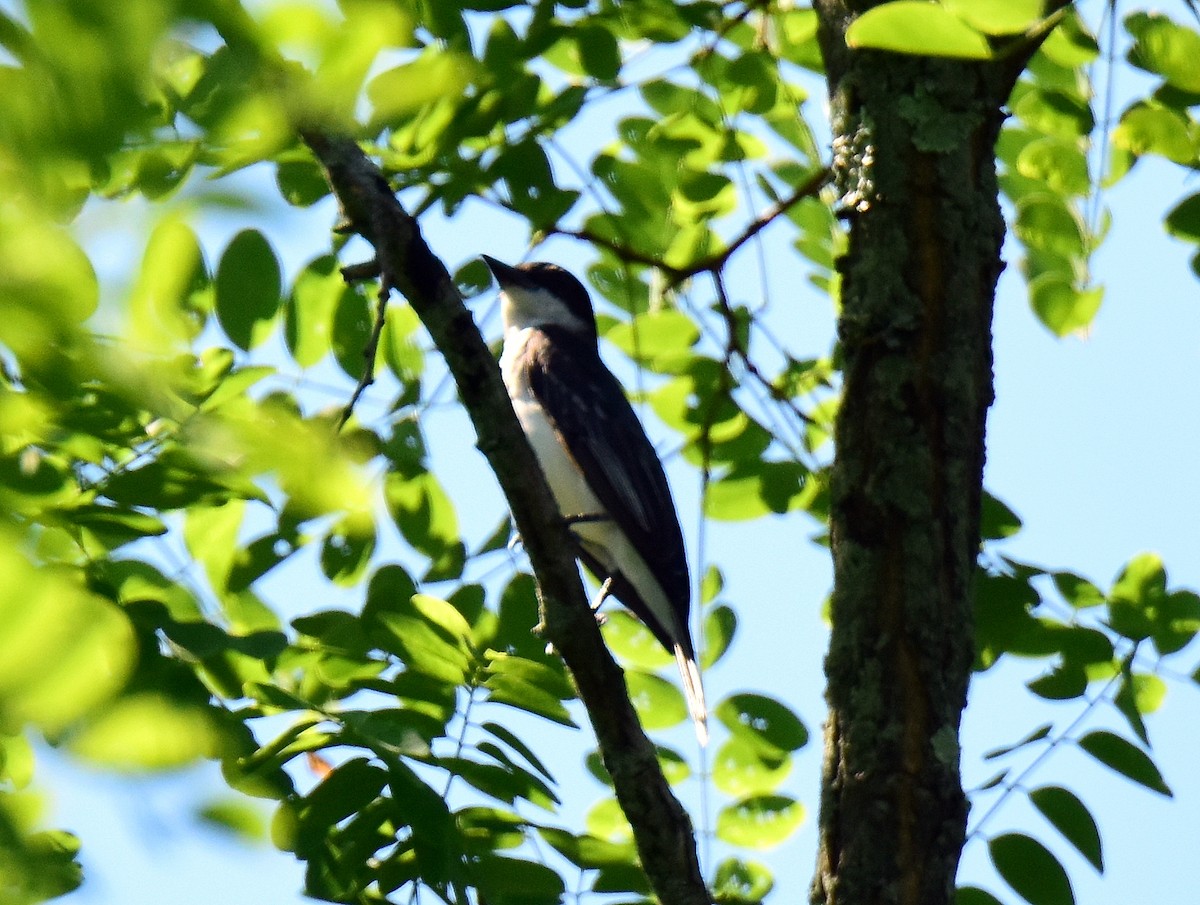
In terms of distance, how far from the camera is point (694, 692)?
4191 millimetres

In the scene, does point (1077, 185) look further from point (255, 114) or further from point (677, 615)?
point (255, 114)

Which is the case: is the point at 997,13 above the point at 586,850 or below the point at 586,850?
above

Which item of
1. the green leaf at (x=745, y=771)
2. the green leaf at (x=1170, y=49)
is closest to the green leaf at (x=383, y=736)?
the green leaf at (x=745, y=771)

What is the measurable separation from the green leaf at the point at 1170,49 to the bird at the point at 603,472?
2.53 meters

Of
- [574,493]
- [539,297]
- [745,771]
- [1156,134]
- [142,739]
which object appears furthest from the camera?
[539,297]

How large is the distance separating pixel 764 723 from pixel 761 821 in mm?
264

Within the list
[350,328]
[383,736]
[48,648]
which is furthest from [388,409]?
[48,648]

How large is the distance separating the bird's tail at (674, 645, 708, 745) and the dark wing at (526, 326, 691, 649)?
0.72 m

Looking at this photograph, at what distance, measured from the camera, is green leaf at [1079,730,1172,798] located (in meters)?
3.34

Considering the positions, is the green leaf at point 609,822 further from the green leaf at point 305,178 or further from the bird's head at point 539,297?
the bird's head at point 539,297

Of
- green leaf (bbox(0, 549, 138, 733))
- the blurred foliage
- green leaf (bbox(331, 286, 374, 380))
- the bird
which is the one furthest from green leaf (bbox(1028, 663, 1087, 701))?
green leaf (bbox(0, 549, 138, 733))

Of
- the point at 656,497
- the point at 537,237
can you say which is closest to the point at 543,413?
the point at 656,497

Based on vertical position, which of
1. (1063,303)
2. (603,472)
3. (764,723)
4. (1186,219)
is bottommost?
(764,723)

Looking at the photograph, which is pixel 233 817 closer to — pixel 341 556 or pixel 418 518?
pixel 341 556
